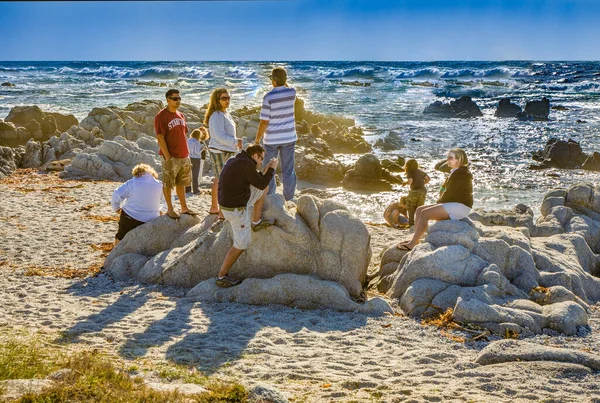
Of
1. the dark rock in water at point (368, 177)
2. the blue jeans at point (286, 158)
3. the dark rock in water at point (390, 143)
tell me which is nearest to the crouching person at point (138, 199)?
the blue jeans at point (286, 158)

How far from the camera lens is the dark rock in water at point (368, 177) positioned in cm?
1995

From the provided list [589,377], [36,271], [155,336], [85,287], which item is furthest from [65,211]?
[589,377]

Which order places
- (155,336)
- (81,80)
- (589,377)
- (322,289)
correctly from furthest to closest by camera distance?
(81,80)
(322,289)
(155,336)
(589,377)

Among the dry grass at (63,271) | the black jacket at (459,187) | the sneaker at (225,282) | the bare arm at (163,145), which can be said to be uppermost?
the bare arm at (163,145)

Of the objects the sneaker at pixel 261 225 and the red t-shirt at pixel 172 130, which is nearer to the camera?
the sneaker at pixel 261 225

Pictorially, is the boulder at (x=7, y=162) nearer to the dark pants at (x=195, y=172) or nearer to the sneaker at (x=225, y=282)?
the dark pants at (x=195, y=172)

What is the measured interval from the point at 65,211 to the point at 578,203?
11.8 metres

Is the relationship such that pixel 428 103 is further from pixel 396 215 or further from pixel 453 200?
pixel 453 200

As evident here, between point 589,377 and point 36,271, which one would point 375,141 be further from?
point 589,377

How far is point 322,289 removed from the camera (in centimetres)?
852

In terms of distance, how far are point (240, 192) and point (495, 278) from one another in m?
3.93

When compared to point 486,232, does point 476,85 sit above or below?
above

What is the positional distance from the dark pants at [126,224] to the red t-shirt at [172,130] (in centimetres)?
140

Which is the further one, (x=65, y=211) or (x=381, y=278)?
(x=65, y=211)
